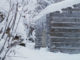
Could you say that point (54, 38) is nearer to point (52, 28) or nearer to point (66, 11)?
point (52, 28)

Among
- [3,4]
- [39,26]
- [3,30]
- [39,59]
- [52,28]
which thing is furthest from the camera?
[39,26]

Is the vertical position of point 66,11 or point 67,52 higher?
point 66,11

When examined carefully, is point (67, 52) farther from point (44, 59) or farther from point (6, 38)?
point (6, 38)

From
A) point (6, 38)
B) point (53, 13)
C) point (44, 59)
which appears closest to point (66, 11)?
point (53, 13)

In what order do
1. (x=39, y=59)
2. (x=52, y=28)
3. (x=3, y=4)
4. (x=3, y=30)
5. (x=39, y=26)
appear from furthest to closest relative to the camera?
(x=39, y=26)
(x=52, y=28)
(x=39, y=59)
(x=3, y=4)
(x=3, y=30)

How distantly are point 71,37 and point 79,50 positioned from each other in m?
0.53

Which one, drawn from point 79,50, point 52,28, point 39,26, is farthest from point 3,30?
point 39,26

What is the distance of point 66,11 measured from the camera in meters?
8.11

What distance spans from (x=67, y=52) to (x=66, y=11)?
4.73 ft

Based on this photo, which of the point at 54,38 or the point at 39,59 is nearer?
Result: the point at 39,59

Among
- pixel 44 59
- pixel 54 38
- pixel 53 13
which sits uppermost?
pixel 53 13

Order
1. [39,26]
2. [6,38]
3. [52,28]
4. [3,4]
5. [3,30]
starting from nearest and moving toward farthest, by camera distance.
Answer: [6,38], [3,30], [3,4], [52,28], [39,26]

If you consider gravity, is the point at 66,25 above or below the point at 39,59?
above

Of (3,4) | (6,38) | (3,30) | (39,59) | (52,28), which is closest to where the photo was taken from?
(6,38)
